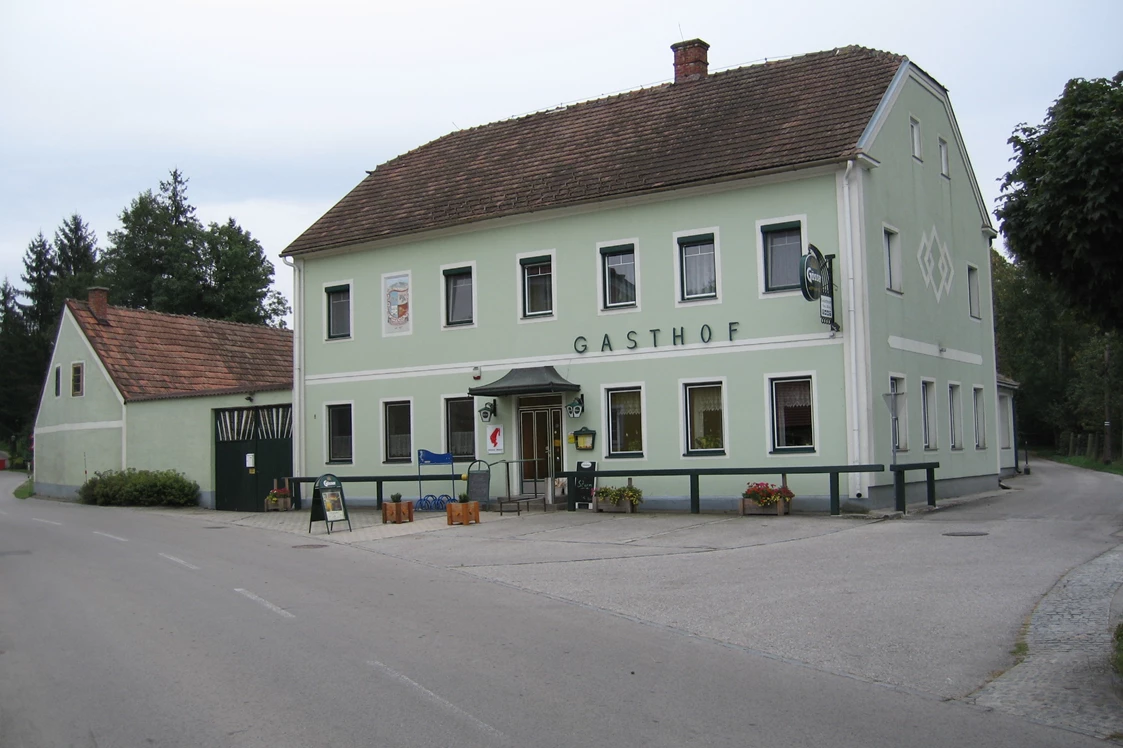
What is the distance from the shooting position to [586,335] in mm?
25469

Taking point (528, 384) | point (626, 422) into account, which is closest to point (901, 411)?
point (626, 422)

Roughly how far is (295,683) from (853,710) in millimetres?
3935

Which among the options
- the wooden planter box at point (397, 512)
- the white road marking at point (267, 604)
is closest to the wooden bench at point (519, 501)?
the wooden planter box at point (397, 512)

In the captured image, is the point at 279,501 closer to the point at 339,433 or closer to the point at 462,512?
the point at 339,433

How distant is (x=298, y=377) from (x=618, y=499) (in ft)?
35.7

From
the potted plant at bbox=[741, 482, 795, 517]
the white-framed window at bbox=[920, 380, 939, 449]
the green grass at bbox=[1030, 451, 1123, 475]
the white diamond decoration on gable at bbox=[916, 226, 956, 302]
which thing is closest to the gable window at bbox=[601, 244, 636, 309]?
→ the potted plant at bbox=[741, 482, 795, 517]

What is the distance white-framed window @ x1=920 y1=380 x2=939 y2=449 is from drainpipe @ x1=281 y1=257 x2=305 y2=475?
52.4ft

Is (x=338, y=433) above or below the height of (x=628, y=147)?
below

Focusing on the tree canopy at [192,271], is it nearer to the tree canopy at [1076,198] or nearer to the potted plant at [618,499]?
the potted plant at [618,499]

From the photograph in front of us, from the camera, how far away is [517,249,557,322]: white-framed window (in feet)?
86.0

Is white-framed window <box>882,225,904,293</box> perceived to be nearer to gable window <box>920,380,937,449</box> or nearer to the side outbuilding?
gable window <box>920,380,937,449</box>

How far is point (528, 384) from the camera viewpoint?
24.9 m

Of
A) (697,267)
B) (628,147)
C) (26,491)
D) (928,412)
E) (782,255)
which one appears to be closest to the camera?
(782,255)

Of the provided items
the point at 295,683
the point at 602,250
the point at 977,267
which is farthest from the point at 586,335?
the point at 295,683
